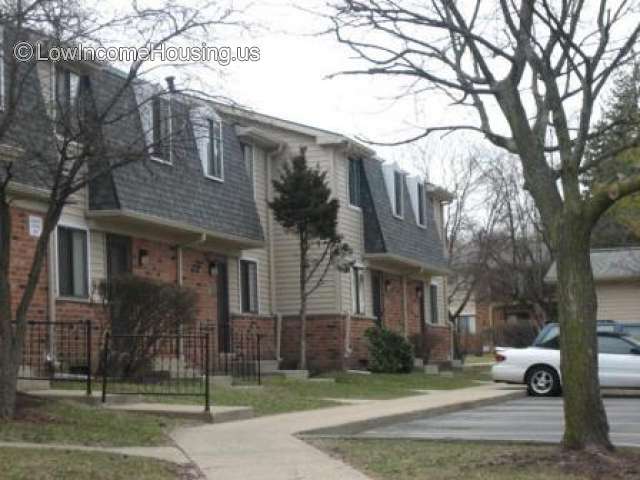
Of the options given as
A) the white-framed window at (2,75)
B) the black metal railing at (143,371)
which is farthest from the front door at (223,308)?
the white-framed window at (2,75)

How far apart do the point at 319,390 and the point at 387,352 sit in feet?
24.3

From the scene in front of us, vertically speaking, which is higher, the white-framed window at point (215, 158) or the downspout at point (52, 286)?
the white-framed window at point (215, 158)

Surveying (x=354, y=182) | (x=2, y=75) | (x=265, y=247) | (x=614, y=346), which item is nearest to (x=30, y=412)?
(x=2, y=75)

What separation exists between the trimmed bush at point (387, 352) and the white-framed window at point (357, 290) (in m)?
0.89

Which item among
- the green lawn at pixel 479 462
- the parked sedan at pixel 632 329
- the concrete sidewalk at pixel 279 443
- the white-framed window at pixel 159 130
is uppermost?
the white-framed window at pixel 159 130

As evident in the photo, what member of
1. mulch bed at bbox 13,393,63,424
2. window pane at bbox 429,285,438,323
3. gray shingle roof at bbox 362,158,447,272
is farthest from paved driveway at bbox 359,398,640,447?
window pane at bbox 429,285,438,323

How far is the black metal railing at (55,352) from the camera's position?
16719 mm

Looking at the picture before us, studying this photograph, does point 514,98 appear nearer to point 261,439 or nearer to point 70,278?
point 261,439

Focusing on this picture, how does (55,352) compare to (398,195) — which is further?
(398,195)

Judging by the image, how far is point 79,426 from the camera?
39.4 ft

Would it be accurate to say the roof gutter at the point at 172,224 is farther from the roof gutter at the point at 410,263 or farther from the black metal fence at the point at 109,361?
the roof gutter at the point at 410,263

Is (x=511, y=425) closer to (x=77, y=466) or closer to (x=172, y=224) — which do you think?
(x=77, y=466)

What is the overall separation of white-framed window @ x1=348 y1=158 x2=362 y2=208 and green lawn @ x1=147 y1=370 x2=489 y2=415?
16.2 feet

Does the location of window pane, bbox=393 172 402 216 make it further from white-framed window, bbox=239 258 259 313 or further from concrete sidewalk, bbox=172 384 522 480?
concrete sidewalk, bbox=172 384 522 480
